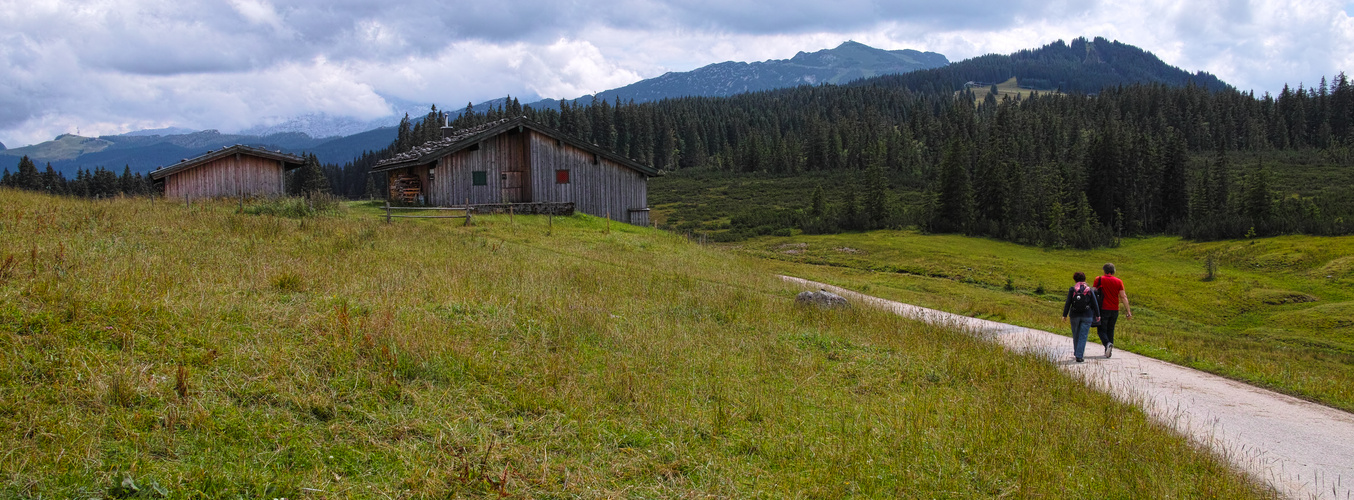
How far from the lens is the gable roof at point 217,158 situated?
34.6 meters

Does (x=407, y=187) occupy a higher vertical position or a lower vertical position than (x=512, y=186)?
higher

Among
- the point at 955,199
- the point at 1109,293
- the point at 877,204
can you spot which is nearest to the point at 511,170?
the point at 1109,293

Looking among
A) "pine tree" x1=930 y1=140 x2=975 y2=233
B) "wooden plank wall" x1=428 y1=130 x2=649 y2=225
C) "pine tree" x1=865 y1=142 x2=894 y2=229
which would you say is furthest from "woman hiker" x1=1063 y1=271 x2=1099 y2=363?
"pine tree" x1=865 y1=142 x2=894 y2=229

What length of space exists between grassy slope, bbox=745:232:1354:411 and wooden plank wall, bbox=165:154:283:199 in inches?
1078

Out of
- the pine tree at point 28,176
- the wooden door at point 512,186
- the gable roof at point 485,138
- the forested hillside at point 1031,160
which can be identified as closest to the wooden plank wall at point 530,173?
the wooden door at point 512,186

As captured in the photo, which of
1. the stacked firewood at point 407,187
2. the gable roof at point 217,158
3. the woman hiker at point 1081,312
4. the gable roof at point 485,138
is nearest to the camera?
the woman hiker at point 1081,312

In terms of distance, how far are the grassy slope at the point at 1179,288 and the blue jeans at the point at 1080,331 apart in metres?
2.40

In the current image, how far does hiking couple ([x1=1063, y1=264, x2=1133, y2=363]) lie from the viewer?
12.7 m

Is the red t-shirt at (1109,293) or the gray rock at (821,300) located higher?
Result: the red t-shirt at (1109,293)

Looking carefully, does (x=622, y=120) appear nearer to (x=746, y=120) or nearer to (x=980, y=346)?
(x=746, y=120)

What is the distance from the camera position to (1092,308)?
1273 centimetres

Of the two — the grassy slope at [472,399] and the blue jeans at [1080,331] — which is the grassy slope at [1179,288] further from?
the grassy slope at [472,399]

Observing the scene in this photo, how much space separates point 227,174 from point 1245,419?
41.0 meters

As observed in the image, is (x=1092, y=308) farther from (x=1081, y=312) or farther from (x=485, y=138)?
(x=485, y=138)
